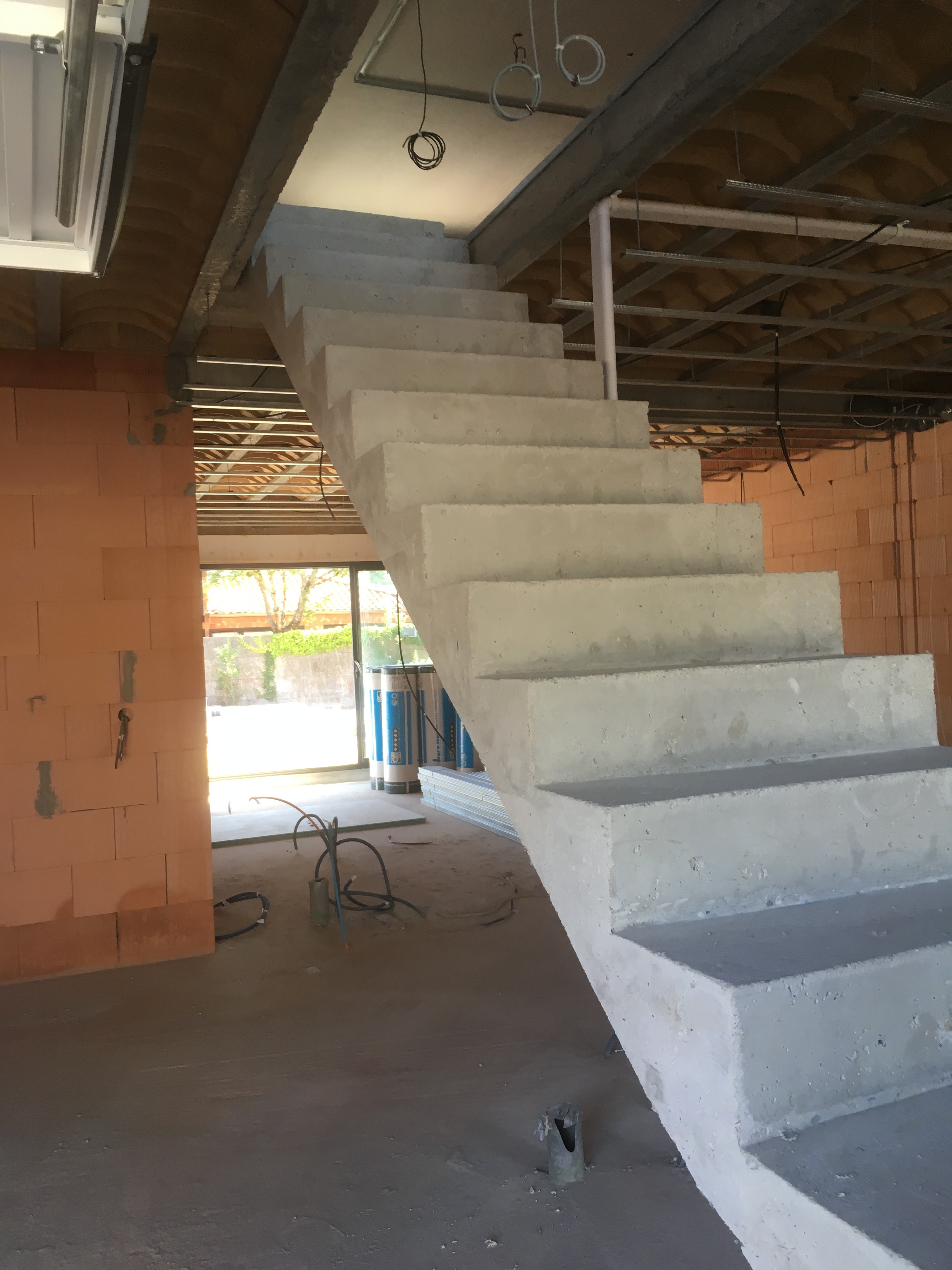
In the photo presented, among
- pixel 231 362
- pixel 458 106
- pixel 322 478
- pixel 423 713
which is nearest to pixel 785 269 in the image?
pixel 458 106

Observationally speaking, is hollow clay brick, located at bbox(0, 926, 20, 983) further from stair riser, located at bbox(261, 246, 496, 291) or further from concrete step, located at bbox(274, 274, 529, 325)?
A: stair riser, located at bbox(261, 246, 496, 291)

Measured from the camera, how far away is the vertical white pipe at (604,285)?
2752 millimetres

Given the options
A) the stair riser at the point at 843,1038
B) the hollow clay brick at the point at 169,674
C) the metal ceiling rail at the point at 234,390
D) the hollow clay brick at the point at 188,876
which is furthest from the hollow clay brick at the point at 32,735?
the stair riser at the point at 843,1038

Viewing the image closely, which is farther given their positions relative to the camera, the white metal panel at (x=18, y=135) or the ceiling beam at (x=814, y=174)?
the ceiling beam at (x=814, y=174)

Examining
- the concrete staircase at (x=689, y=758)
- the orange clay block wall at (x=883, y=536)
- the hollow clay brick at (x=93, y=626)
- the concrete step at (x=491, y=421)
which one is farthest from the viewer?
the orange clay block wall at (x=883, y=536)

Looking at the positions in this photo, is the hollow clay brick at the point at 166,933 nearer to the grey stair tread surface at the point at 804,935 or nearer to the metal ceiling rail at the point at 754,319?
the metal ceiling rail at the point at 754,319

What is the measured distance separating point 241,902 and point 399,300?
329cm

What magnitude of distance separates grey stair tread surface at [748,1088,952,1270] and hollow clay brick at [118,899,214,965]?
3407 millimetres

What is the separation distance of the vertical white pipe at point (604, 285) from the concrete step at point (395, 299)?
574 mm

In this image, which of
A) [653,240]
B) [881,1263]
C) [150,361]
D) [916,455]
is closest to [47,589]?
[150,361]

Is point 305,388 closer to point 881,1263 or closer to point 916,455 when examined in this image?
point 881,1263

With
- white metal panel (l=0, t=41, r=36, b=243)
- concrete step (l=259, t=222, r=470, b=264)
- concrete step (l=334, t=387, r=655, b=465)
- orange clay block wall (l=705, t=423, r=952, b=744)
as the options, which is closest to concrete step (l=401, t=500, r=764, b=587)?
concrete step (l=334, t=387, r=655, b=465)

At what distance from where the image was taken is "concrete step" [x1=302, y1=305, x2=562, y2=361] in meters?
2.81

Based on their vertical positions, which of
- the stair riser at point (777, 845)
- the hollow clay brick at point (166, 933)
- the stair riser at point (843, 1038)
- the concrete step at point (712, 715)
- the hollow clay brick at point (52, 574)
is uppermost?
the hollow clay brick at point (52, 574)
